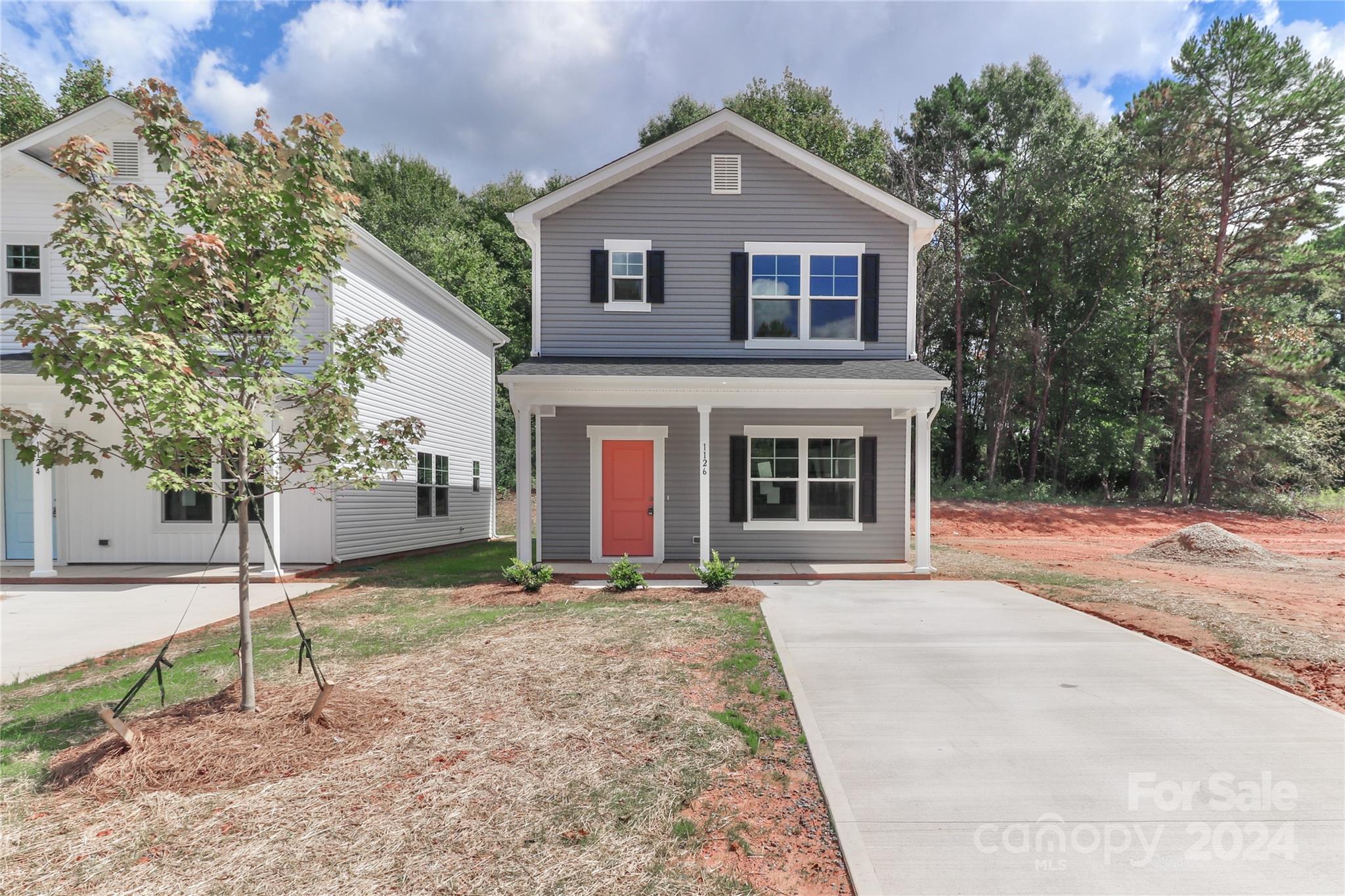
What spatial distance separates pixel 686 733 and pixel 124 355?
13.4 ft

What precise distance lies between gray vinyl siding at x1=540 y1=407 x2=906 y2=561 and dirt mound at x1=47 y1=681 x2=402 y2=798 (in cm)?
685

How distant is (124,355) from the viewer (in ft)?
11.3

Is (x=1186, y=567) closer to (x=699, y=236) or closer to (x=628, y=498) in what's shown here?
(x=628, y=498)

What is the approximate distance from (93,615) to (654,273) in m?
9.59

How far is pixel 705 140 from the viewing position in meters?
11.6

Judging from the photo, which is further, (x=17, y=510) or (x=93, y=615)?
(x=17, y=510)

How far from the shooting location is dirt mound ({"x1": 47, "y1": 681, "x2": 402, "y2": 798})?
3.60 metres

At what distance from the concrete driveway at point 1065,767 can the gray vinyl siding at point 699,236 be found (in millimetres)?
6678

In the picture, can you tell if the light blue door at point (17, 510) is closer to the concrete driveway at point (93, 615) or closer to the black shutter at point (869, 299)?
the concrete driveway at point (93, 615)

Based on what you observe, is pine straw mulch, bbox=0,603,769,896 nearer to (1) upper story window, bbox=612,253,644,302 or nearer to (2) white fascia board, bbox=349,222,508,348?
(2) white fascia board, bbox=349,222,508,348

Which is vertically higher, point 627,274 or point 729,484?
point 627,274

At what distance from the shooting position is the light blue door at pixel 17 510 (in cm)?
1139

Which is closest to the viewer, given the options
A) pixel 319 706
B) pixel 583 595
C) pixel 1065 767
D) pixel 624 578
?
pixel 1065 767

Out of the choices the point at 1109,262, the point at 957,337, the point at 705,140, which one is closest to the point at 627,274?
the point at 705,140
